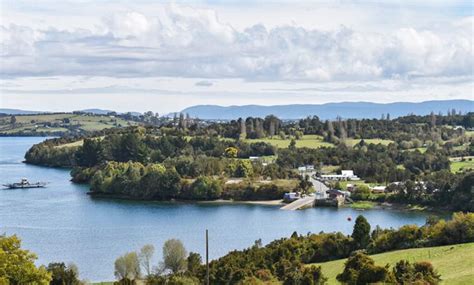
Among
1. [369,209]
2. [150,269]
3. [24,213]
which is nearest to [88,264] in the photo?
[150,269]

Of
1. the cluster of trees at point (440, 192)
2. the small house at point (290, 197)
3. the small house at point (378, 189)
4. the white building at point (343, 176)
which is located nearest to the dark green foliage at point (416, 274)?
the cluster of trees at point (440, 192)

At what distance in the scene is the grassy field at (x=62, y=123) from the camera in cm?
17700

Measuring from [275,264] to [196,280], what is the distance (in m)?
3.94

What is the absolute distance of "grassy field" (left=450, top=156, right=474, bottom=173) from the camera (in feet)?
240

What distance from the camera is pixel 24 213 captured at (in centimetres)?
5709

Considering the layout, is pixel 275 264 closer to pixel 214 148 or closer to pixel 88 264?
pixel 88 264

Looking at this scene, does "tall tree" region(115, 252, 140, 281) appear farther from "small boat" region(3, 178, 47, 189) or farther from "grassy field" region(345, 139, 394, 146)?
"grassy field" region(345, 139, 394, 146)

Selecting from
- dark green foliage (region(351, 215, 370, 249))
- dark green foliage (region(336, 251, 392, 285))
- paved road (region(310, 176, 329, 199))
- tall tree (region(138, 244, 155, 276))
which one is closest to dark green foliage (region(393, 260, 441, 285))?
dark green foliage (region(336, 251, 392, 285))

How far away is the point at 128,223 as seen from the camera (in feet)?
171

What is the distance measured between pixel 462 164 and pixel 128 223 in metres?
40.9

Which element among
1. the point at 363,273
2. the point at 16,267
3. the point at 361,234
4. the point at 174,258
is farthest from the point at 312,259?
the point at 16,267

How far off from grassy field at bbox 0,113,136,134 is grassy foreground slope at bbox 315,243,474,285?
14620 cm

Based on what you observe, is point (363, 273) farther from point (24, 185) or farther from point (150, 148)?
point (150, 148)

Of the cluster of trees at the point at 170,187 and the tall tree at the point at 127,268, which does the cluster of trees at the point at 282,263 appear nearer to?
the tall tree at the point at 127,268
